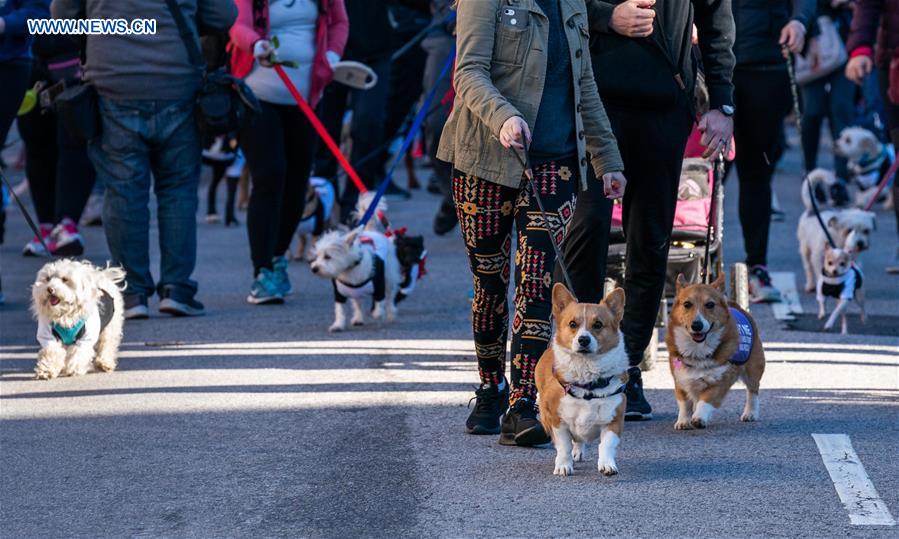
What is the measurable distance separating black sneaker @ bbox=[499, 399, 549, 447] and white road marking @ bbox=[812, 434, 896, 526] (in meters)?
1.02

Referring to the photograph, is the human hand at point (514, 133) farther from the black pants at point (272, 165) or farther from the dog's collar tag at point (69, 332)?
the black pants at point (272, 165)

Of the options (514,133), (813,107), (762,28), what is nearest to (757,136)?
(762,28)

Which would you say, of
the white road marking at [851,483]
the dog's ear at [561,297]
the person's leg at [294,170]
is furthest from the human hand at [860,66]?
the dog's ear at [561,297]

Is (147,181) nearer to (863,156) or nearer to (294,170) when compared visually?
(294,170)

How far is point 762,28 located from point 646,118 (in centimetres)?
332

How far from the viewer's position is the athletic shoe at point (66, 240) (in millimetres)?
11695

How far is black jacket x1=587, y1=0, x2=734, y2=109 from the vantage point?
6492mm

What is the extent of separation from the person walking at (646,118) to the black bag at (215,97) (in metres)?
3.22

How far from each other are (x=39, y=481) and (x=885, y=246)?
881 cm

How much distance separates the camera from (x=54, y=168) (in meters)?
12.7

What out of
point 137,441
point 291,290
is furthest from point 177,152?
point 137,441

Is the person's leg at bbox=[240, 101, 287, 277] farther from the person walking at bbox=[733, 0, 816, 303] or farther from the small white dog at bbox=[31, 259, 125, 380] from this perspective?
the person walking at bbox=[733, 0, 816, 303]

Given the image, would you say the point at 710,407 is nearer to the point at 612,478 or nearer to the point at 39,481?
the point at 612,478

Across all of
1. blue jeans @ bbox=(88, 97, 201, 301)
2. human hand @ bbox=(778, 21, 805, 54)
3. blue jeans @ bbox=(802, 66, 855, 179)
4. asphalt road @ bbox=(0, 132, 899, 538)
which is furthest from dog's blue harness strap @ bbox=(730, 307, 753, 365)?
blue jeans @ bbox=(802, 66, 855, 179)
